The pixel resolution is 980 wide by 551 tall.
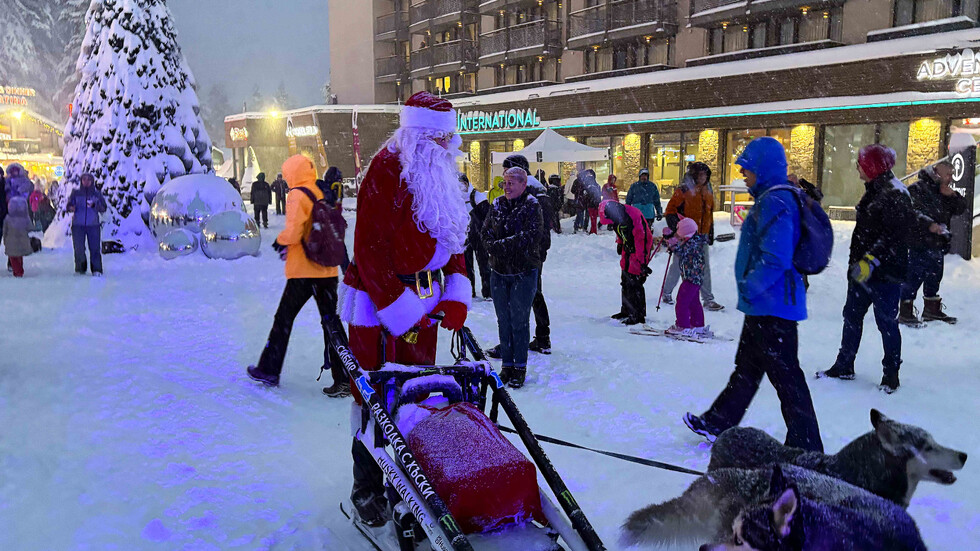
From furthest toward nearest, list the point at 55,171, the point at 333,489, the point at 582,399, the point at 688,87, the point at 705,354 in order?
1. the point at 55,171
2. the point at 688,87
3. the point at 705,354
4. the point at 582,399
5. the point at 333,489

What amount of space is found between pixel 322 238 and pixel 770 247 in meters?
3.40

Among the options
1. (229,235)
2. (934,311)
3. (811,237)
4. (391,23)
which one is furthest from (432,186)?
(391,23)

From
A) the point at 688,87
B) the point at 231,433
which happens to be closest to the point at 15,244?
the point at 231,433

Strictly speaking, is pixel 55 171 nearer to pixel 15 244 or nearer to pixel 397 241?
pixel 15 244

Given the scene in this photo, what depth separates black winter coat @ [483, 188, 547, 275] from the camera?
5.74 meters

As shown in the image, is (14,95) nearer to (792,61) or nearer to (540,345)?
(792,61)

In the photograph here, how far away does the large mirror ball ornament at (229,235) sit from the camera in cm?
1323

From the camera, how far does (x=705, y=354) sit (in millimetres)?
6980

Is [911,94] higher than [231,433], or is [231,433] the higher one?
[911,94]

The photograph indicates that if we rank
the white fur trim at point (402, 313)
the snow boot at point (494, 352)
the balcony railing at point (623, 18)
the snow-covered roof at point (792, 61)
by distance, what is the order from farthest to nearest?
the balcony railing at point (623, 18)
the snow-covered roof at point (792, 61)
the snow boot at point (494, 352)
the white fur trim at point (402, 313)

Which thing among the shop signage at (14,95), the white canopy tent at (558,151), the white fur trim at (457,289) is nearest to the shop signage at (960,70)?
the white canopy tent at (558,151)

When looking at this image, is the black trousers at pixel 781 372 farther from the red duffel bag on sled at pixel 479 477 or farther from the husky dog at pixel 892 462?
the red duffel bag on sled at pixel 479 477

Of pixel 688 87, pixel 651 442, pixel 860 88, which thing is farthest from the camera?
pixel 688 87

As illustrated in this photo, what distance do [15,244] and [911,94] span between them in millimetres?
20273
